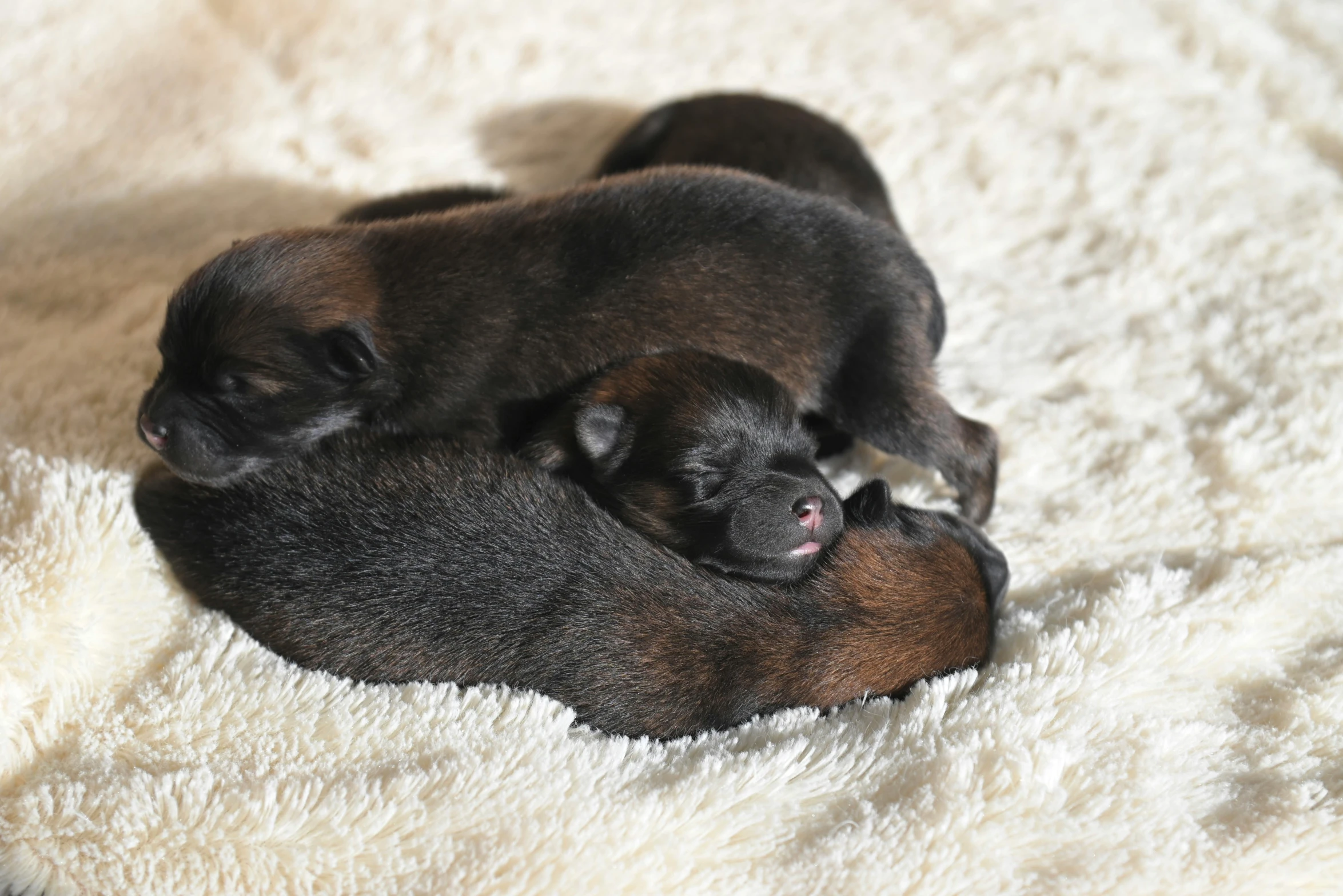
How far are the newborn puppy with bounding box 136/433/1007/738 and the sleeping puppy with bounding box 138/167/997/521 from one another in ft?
0.56

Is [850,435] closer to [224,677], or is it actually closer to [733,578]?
[733,578]

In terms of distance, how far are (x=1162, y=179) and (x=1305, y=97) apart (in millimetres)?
749

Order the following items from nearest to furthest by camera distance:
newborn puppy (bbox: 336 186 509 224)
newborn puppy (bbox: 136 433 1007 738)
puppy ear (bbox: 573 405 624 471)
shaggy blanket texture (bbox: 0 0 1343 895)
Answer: shaggy blanket texture (bbox: 0 0 1343 895) < newborn puppy (bbox: 136 433 1007 738) < puppy ear (bbox: 573 405 624 471) < newborn puppy (bbox: 336 186 509 224)

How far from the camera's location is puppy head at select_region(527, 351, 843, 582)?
87.0 inches

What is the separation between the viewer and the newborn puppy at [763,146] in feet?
10.0

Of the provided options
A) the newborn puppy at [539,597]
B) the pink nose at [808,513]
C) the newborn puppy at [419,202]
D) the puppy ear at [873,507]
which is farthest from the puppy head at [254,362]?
the puppy ear at [873,507]

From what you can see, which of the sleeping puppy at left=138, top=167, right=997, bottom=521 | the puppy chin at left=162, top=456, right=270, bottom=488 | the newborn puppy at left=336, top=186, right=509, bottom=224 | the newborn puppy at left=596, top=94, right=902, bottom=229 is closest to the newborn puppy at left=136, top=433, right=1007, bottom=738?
the puppy chin at left=162, top=456, right=270, bottom=488

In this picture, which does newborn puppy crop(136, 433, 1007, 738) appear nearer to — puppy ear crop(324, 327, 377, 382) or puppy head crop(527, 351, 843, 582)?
puppy head crop(527, 351, 843, 582)

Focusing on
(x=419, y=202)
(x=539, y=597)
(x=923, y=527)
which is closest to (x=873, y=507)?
(x=923, y=527)

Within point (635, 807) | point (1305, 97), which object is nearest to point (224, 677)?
point (635, 807)

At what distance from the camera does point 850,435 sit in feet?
8.95

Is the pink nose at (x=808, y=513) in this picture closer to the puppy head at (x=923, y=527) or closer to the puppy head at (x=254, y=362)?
the puppy head at (x=923, y=527)

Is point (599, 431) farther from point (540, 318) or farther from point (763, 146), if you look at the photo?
point (763, 146)

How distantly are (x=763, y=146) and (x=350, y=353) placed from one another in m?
1.41
